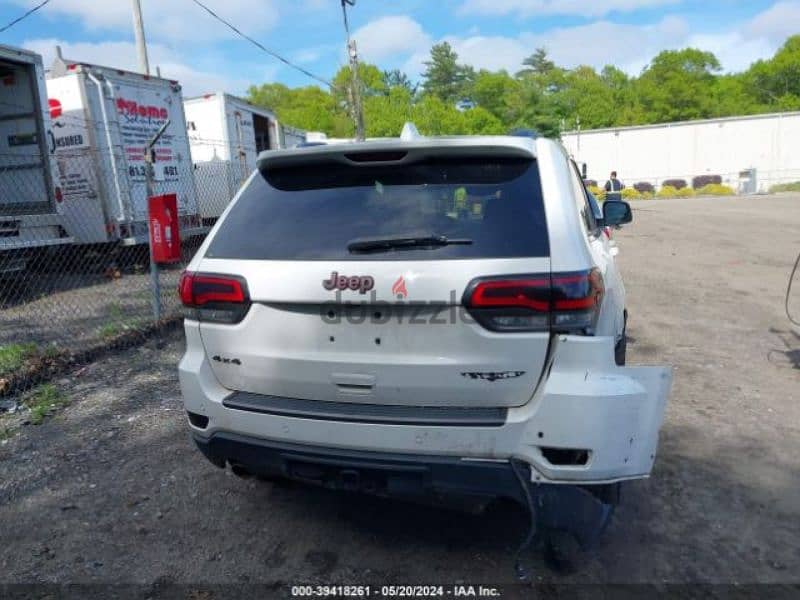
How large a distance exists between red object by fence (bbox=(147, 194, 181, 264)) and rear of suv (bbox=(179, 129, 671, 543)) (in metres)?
3.94

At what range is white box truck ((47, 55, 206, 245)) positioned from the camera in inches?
399

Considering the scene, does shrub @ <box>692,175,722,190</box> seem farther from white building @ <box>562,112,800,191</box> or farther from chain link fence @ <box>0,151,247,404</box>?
chain link fence @ <box>0,151,247,404</box>

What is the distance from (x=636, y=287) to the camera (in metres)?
9.04

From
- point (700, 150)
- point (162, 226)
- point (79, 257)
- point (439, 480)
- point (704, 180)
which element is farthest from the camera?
point (700, 150)

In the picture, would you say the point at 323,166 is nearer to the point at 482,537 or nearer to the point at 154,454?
the point at 482,537

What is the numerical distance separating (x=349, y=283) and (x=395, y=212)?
1.28 feet

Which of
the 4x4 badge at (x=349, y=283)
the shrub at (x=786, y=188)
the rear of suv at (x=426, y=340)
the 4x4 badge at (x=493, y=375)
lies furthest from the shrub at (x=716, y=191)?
the 4x4 badge at (x=349, y=283)

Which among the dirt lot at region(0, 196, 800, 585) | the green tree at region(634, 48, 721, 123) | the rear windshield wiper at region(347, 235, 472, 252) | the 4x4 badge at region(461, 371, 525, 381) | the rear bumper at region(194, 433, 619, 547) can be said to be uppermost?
the green tree at region(634, 48, 721, 123)

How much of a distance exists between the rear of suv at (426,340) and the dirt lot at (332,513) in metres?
0.51

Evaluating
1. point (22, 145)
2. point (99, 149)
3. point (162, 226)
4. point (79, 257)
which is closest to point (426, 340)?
point (162, 226)

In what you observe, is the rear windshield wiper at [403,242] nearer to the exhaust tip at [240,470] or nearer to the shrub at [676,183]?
the exhaust tip at [240,470]

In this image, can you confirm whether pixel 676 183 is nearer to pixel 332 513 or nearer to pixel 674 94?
pixel 674 94

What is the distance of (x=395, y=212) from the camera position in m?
2.56

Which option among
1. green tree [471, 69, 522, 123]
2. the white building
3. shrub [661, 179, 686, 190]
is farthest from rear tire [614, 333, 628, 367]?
green tree [471, 69, 522, 123]
